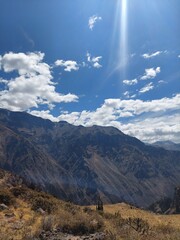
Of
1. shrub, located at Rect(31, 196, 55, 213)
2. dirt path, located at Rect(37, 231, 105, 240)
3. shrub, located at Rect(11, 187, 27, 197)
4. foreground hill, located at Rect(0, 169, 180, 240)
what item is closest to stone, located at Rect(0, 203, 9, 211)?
foreground hill, located at Rect(0, 169, 180, 240)

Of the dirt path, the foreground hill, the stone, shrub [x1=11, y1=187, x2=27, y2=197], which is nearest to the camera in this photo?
the dirt path

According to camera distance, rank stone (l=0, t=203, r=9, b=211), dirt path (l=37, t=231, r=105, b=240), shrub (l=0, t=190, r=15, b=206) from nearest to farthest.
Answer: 1. dirt path (l=37, t=231, r=105, b=240)
2. stone (l=0, t=203, r=9, b=211)
3. shrub (l=0, t=190, r=15, b=206)

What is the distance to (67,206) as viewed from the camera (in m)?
29.4

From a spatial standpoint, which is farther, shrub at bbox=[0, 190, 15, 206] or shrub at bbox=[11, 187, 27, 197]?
shrub at bbox=[11, 187, 27, 197]

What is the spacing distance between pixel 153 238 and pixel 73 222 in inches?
217

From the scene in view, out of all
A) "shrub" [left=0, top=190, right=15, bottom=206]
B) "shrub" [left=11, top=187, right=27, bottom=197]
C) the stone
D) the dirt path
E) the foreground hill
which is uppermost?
"shrub" [left=11, top=187, right=27, bottom=197]

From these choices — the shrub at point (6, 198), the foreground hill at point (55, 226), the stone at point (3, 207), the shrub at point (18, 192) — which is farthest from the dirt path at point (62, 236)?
the shrub at point (18, 192)

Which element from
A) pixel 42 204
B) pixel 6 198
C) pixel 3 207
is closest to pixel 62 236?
pixel 3 207

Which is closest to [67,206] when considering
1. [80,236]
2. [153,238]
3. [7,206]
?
[7,206]

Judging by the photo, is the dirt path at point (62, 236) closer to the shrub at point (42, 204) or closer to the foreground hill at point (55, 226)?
the foreground hill at point (55, 226)

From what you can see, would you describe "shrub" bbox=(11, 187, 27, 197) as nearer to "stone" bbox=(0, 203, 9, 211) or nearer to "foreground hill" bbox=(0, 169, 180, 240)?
"foreground hill" bbox=(0, 169, 180, 240)

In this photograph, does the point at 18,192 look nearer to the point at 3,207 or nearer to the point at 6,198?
the point at 6,198

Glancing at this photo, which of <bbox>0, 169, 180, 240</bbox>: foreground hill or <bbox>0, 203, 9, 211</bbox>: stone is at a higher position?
<bbox>0, 203, 9, 211</bbox>: stone

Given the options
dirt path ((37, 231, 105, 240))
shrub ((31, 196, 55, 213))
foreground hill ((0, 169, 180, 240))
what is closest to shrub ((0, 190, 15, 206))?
foreground hill ((0, 169, 180, 240))
